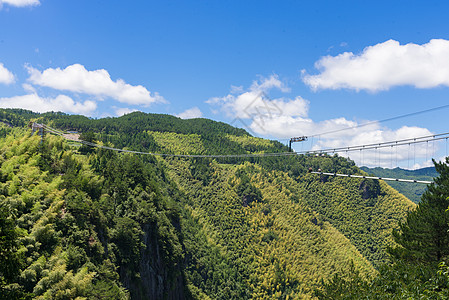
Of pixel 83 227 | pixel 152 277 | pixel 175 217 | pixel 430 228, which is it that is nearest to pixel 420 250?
pixel 430 228

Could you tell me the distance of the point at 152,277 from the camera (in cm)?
5081

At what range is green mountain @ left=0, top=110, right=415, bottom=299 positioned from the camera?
29656mm

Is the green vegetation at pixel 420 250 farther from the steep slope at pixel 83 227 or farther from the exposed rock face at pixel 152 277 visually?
the exposed rock face at pixel 152 277

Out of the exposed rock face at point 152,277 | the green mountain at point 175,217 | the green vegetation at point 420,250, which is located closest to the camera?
the green vegetation at point 420,250

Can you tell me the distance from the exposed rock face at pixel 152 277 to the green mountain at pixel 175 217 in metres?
0.31

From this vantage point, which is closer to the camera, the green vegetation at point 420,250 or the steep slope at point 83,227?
the green vegetation at point 420,250

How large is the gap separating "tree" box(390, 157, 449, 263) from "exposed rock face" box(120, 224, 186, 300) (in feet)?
113

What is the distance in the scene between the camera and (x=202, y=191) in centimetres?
12150

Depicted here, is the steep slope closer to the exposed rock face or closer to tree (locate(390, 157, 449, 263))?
the exposed rock face

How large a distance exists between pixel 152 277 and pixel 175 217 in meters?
22.9

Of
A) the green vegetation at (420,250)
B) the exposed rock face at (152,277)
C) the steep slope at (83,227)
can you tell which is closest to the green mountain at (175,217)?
the steep slope at (83,227)

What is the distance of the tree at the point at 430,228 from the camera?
25.6 metres

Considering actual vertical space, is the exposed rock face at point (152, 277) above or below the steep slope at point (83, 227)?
below

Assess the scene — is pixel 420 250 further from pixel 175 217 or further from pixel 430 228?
pixel 175 217
